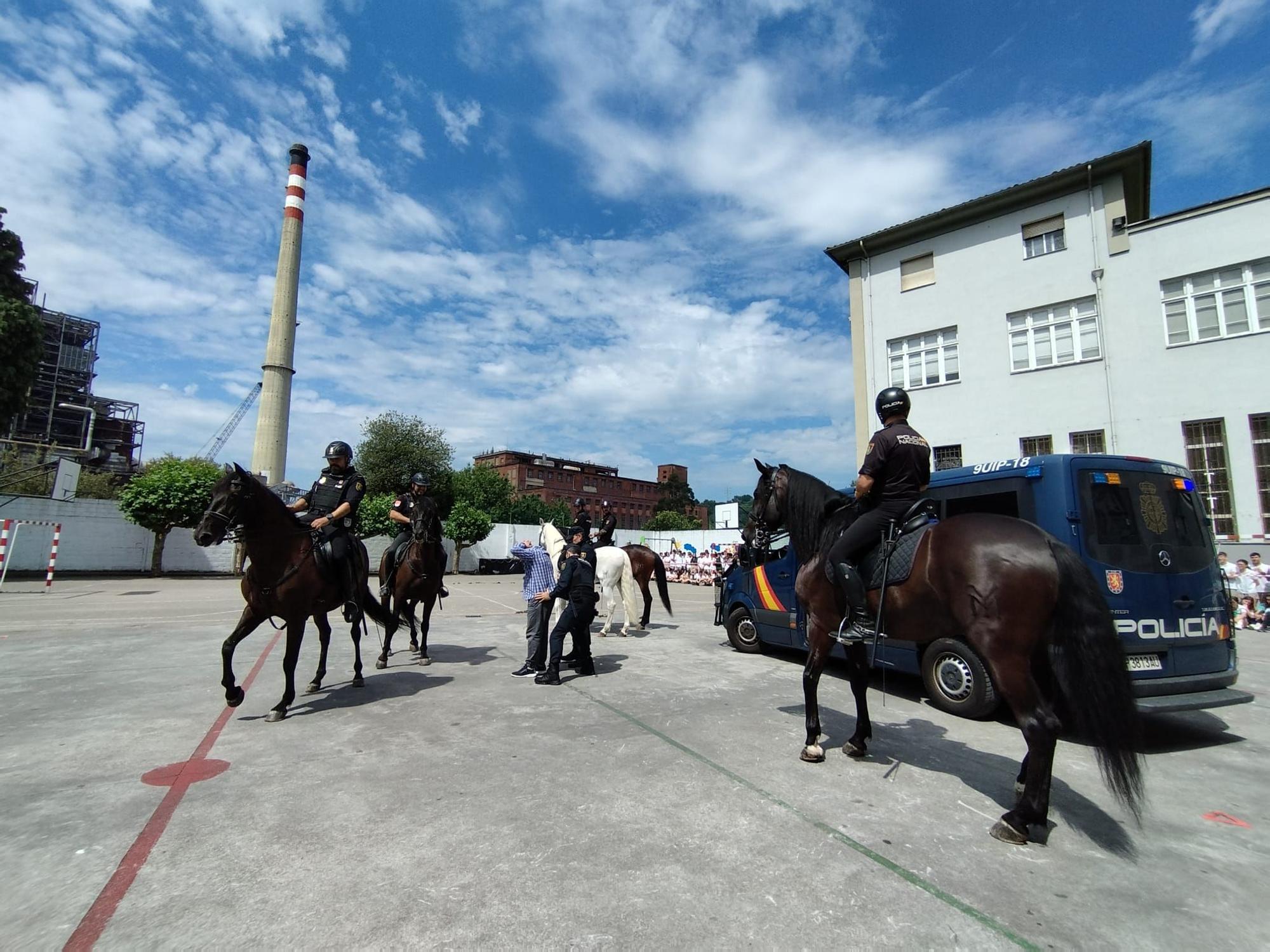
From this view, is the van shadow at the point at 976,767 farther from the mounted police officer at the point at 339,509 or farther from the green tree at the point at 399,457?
the green tree at the point at 399,457

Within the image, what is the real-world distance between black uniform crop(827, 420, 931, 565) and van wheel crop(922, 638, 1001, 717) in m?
2.29

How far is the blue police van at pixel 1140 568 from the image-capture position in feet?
16.6

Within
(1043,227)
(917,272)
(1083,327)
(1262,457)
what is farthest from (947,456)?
(1043,227)

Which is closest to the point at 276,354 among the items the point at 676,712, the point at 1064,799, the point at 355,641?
the point at 355,641

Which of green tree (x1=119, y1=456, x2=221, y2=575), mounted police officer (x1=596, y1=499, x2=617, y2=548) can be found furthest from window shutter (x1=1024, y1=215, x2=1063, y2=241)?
green tree (x1=119, y1=456, x2=221, y2=575)

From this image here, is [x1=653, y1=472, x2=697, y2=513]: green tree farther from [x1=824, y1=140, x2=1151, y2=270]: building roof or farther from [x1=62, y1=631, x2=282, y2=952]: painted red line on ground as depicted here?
[x1=62, y1=631, x2=282, y2=952]: painted red line on ground

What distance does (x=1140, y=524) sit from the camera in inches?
210

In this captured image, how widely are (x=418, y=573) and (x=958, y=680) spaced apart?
6.51m

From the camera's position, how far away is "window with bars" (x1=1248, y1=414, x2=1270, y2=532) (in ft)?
49.5

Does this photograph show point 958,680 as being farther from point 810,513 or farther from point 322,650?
point 322,650

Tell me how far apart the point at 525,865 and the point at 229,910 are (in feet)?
4.03

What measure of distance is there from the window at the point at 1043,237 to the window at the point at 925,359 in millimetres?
3290

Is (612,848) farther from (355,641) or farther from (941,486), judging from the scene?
(941,486)

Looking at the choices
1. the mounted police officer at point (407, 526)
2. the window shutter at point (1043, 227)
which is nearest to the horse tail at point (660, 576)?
the mounted police officer at point (407, 526)
